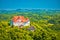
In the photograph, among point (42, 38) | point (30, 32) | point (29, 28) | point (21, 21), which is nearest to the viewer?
point (42, 38)

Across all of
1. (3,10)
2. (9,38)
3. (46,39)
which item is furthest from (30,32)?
(3,10)

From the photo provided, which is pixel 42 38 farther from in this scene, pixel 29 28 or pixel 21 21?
pixel 21 21

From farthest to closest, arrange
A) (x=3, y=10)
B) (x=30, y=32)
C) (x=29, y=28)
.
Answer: (x=3, y=10)
(x=29, y=28)
(x=30, y=32)

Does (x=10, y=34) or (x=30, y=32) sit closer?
(x=10, y=34)

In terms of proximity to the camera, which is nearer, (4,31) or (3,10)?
(4,31)

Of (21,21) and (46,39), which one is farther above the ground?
(21,21)

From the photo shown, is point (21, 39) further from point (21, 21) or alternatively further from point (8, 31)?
point (21, 21)

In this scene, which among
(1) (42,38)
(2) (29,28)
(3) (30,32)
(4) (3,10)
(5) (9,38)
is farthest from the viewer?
(4) (3,10)

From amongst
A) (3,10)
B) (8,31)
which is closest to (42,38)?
(8,31)

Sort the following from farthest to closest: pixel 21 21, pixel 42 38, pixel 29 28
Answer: pixel 21 21 → pixel 29 28 → pixel 42 38
